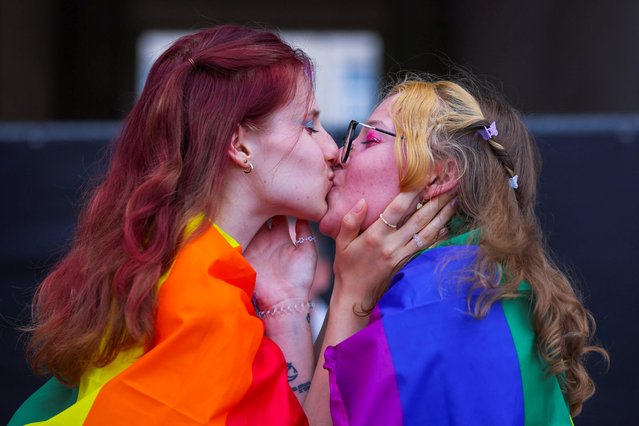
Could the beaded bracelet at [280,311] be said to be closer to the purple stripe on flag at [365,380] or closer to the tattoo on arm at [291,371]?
the tattoo on arm at [291,371]

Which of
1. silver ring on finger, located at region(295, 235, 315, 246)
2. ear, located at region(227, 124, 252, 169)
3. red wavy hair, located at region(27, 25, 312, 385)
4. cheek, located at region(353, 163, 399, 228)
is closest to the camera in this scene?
red wavy hair, located at region(27, 25, 312, 385)

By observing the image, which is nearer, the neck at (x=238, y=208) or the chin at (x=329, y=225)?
the neck at (x=238, y=208)

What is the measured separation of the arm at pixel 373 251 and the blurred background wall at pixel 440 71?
69cm

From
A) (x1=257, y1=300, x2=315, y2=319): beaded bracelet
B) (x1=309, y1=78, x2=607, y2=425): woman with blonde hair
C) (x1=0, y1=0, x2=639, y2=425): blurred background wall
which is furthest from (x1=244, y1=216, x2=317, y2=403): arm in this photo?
(x1=0, y1=0, x2=639, y2=425): blurred background wall

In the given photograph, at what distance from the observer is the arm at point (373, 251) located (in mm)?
2311

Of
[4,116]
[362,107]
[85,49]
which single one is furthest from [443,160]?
[362,107]

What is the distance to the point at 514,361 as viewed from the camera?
2045 mm

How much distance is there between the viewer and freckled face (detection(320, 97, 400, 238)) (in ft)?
7.84

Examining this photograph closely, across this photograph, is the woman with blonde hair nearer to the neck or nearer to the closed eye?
the closed eye

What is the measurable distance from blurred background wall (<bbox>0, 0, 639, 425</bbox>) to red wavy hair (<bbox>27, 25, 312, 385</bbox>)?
1.53 feet

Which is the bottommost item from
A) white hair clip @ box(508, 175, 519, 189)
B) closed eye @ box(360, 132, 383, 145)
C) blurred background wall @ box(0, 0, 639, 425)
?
blurred background wall @ box(0, 0, 639, 425)

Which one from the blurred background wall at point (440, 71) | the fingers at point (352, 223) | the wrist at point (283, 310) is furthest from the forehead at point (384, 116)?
the wrist at point (283, 310)

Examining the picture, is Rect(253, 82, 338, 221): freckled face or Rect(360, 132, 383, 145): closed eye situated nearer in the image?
Rect(253, 82, 338, 221): freckled face

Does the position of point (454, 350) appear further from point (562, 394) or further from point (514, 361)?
point (562, 394)
